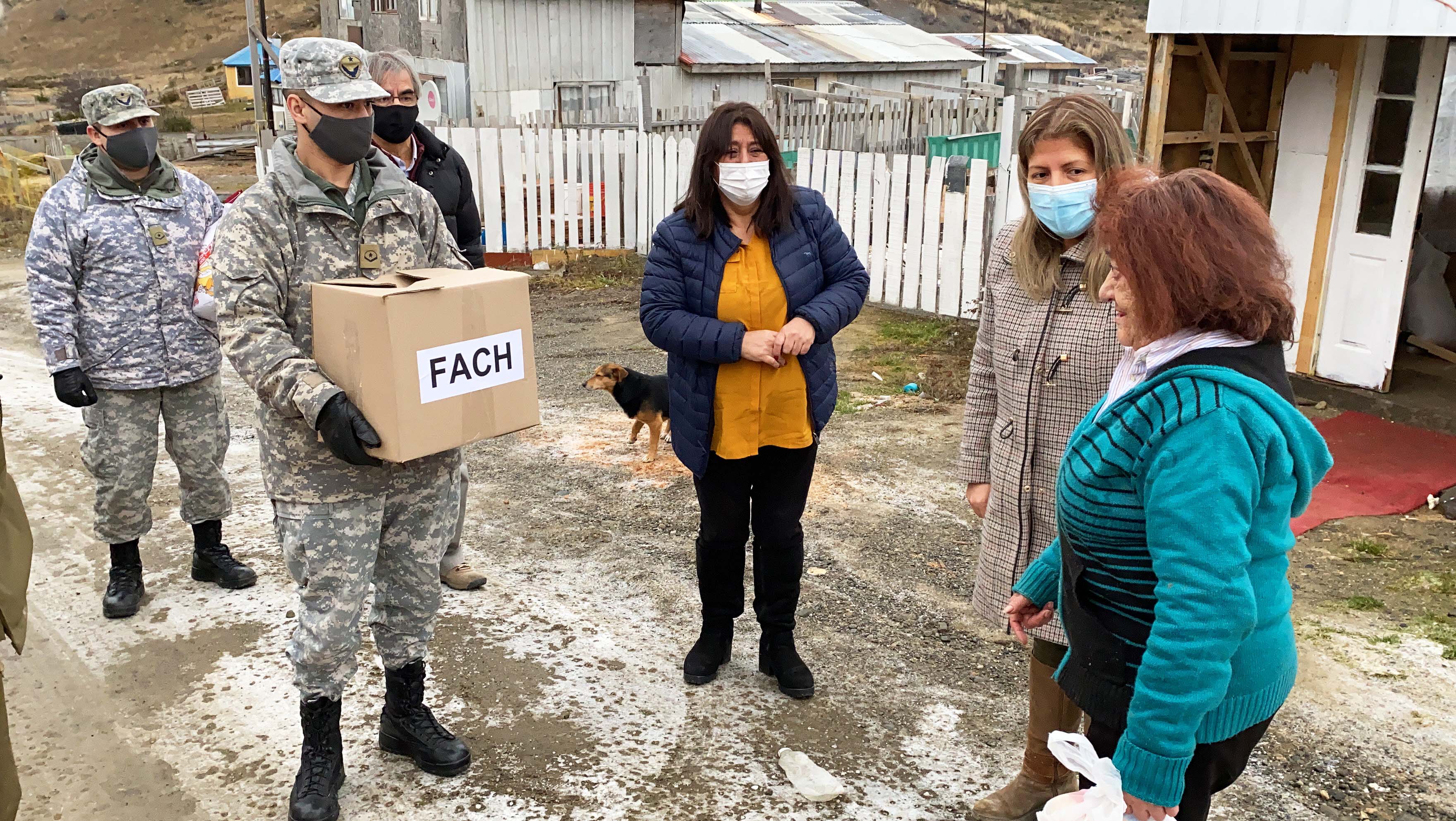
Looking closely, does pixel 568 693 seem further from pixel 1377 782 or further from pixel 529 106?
pixel 529 106

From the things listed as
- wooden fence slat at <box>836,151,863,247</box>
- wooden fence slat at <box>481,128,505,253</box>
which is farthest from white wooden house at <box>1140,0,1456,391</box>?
wooden fence slat at <box>481,128,505,253</box>

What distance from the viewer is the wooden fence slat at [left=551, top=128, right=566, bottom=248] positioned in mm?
11617

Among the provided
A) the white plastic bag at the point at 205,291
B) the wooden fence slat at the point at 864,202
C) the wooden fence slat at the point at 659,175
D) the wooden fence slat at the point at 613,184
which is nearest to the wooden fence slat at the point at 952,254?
the wooden fence slat at the point at 864,202

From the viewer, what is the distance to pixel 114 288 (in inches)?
165

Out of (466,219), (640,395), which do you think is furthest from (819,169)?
(466,219)

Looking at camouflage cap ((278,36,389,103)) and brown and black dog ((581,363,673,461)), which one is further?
brown and black dog ((581,363,673,461))

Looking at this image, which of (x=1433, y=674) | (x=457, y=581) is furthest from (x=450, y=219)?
(x=1433, y=674)

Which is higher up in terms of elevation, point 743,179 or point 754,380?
point 743,179

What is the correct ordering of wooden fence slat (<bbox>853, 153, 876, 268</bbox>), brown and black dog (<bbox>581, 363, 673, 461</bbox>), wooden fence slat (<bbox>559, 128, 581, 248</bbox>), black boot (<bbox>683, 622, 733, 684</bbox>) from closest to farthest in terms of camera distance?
black boot (<bbox>683, 622, 733, 684</bbox>) < brown and black dog (<bbox>581, 363, 673, 461</bbox>) < wooden fence slat (<bbox>853, 153, 876, 268</bbox>) < wooden fence slat (<bbox>559, 128, 581, 248</bbox>)

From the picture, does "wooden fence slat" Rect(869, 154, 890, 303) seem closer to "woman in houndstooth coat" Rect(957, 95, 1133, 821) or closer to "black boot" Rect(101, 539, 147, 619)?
"black boot" Rect(101, 539, 147, 619)

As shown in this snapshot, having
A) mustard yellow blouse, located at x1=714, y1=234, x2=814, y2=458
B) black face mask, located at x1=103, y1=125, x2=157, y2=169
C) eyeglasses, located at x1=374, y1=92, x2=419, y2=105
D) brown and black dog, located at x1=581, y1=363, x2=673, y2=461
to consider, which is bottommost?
brown and black dog, located at x1=581, y1=363, x2=673, y2=461

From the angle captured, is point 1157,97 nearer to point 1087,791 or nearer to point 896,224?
point 896,224

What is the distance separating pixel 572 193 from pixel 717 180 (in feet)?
28.9

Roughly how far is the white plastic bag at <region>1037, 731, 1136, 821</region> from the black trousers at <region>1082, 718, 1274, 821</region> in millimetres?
135
